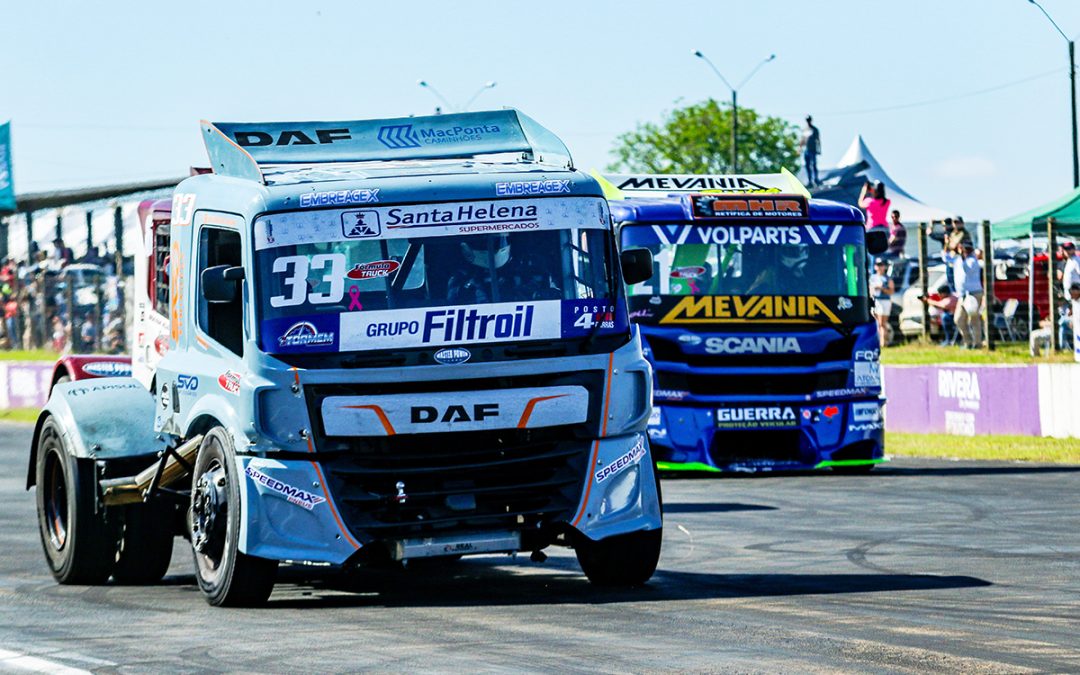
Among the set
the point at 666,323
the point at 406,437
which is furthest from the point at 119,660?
the point at 666,323

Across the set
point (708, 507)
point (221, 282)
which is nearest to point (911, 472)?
point (708, 507)

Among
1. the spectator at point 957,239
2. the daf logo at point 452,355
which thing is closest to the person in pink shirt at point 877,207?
the spectator at point 957,239

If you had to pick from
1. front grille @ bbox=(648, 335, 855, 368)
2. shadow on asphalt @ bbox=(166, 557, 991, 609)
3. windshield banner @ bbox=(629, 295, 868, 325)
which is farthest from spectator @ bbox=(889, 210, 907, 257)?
shadow on asphalt @ bbox=(166, 557, 991, 609)

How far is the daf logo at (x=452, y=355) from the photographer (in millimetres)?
10188

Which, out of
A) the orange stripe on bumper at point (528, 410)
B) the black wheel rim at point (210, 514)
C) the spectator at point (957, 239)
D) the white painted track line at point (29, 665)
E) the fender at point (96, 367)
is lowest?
the white painted track line at point (29, 665)

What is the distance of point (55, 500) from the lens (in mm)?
12625

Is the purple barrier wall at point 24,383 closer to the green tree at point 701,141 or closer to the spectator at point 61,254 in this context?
the spectator at point 61,254

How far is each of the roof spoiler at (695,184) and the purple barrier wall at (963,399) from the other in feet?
15.5

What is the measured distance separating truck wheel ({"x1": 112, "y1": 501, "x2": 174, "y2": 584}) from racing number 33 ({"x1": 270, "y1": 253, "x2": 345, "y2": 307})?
236 cm

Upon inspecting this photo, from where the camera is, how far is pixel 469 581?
1174cm

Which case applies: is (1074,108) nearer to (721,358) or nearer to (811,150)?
(811,150)

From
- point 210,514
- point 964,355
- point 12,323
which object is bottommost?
point 210,514

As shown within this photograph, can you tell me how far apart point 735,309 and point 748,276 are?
380mm

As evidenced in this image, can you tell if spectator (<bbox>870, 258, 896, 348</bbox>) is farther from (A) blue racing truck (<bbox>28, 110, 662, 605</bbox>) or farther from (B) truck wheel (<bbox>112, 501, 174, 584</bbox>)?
(A) blue racing truck (<bbox>28, 110, 662, 605</bbox>)
